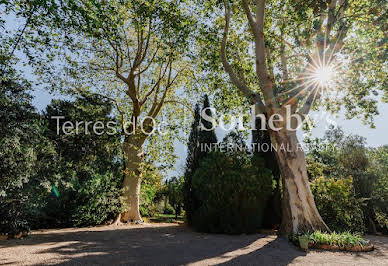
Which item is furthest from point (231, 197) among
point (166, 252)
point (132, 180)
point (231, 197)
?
point (132, 180)

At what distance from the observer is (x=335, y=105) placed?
11.2 meters

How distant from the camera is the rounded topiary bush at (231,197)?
7.41 meters

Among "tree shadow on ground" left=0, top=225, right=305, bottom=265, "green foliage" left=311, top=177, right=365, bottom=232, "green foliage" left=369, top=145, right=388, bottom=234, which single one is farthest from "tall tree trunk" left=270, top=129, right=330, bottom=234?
"green foliage" left=369, top=145, right=388, bottom=234

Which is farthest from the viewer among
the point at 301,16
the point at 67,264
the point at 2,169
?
the point at 301,16

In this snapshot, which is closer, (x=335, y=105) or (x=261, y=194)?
(x=261, y=194)

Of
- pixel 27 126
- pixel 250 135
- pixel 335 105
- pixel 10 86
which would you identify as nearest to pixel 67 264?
pixel 27 126

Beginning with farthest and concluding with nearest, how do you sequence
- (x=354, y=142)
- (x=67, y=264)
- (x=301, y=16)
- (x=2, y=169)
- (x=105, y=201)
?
(x=354, y=142) < (x=105, y=201) < (x=301, y=16) < (x=2, y=169) < (x=67, y=264)

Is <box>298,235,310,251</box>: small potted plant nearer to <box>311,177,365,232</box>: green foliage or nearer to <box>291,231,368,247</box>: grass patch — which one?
<box>291,231,368,247</box>: grass patch

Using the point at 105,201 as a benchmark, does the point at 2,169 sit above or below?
above

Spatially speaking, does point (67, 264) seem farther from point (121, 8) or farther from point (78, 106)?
point (121, 8)

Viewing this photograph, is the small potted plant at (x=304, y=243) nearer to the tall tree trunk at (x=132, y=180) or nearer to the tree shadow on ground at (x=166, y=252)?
the tree shadow on ground at (x=166, y=252)

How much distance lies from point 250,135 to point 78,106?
771cm

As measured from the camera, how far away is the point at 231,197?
7551 mm

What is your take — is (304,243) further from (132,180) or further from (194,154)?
(132,180)
